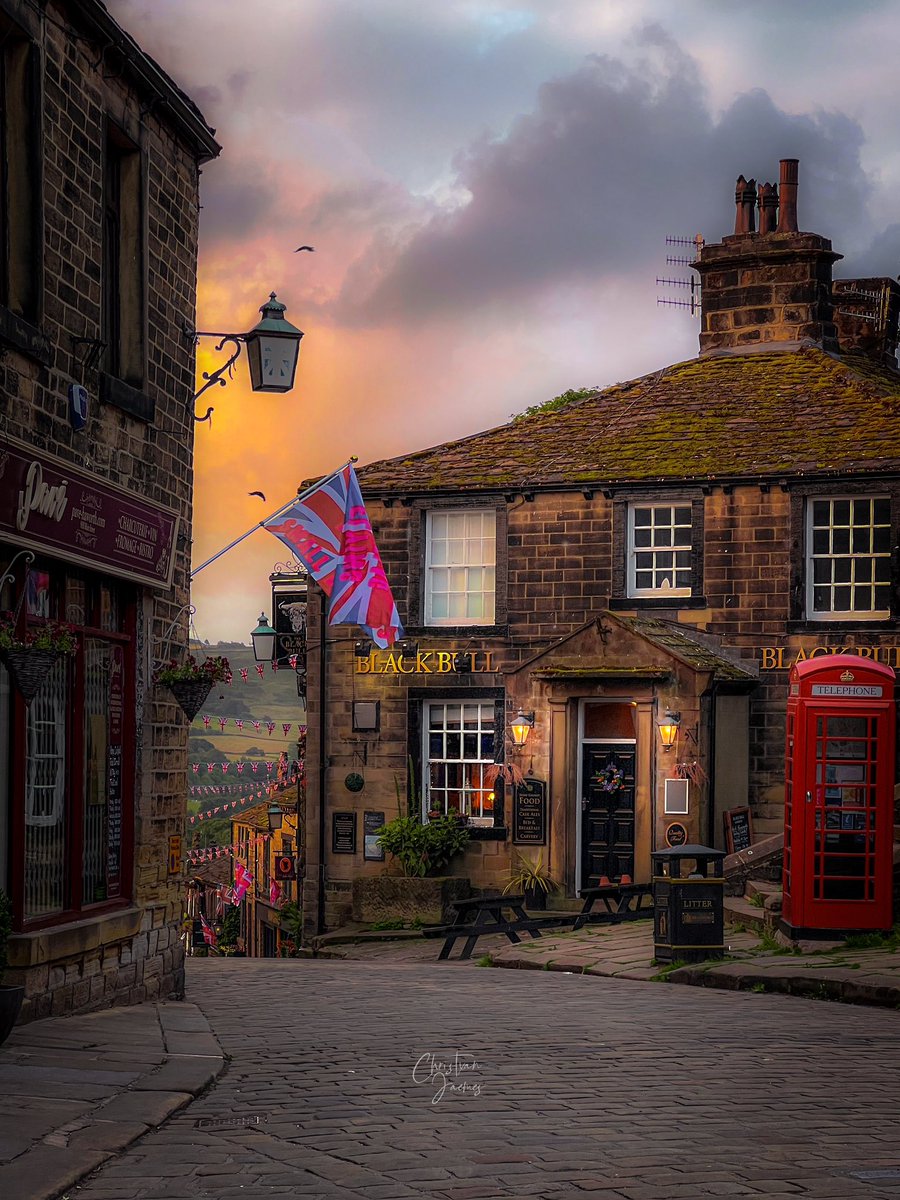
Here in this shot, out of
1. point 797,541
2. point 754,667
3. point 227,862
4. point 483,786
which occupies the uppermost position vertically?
point 797,541

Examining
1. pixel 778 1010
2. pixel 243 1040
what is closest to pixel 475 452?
pixel 778 1010

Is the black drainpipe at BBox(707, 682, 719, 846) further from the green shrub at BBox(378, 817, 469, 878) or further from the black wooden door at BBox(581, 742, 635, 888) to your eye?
the green shrub at BBox(378, 817, 469, 878)

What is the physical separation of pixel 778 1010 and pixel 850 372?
54.7 ft

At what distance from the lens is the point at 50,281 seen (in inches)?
482

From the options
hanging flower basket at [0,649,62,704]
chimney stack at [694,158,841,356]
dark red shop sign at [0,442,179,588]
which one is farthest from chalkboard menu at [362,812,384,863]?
hanging flower basket at [0,649,62,704]

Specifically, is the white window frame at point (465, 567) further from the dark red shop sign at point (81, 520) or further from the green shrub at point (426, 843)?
the dark red shop sign at point (81, 520)

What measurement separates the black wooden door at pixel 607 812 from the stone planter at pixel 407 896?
6.48 ft

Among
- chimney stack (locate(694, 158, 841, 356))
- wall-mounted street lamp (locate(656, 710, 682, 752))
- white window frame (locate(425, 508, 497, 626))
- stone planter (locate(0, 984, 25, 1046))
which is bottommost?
stone planter (locate(0, 984, 25, 1046))

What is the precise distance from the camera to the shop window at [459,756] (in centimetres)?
2723

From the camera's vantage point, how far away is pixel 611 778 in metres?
26.0

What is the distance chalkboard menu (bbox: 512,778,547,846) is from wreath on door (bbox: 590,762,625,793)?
3.01 ft

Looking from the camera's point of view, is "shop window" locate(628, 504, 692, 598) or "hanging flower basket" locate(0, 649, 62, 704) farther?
"shop window" locate(628, 504, 692, 598)

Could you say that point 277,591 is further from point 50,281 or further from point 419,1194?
point 419,1194

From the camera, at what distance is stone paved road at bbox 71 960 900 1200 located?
745cm
